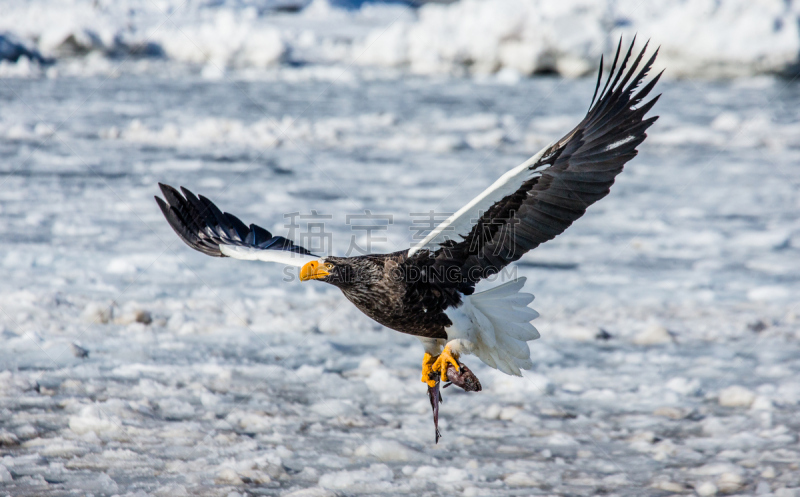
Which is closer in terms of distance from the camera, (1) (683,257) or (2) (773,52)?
(1) (683,257)

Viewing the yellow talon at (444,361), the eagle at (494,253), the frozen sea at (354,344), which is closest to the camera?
the frozen sea at (354,344)

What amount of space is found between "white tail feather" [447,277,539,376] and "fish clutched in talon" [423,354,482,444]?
154mm

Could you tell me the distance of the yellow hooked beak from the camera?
3803mm

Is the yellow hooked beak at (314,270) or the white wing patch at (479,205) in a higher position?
the white wing patch at (479,205)

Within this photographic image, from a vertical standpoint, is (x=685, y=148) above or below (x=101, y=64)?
below

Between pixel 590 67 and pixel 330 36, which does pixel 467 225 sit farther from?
pixel 330 36

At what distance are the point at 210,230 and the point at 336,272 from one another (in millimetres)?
1364

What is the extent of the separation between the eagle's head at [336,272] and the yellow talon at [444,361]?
61 centimetres

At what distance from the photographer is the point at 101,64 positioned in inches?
859

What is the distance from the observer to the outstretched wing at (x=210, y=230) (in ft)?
15.0

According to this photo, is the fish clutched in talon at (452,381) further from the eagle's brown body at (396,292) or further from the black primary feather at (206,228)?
the black primary feather at (206,228)

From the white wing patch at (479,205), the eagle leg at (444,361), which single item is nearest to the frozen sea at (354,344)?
the eagle leg at (444,361)

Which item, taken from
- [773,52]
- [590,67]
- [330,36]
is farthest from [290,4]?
[773,52]

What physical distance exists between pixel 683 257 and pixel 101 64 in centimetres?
1912
